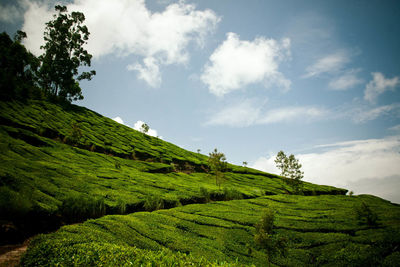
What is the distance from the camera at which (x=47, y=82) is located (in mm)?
58969

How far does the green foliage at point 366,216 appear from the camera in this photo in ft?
52.6

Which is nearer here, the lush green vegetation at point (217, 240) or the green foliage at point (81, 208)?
the lush green vegetation at point (217, 240)

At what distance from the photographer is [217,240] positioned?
14.2 metres

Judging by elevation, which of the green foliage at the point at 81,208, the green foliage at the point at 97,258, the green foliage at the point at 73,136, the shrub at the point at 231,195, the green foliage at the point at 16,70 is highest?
the green foliage at the point at 16,70

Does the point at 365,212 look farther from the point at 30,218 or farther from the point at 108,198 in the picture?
the point at 30,218

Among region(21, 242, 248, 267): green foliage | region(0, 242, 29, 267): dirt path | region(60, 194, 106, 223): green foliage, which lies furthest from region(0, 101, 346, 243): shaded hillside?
region(21, 242, 248, 267): green foliage

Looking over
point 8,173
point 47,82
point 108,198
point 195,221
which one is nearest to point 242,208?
point 195,221

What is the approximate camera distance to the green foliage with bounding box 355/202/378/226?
1605 cm

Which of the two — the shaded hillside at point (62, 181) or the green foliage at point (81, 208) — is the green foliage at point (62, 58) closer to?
the shaded hillside at point (62, 181)

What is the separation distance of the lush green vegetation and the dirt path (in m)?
1.43

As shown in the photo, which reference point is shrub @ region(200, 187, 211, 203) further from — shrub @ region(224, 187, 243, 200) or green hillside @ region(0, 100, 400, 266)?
shrub @ region(224, 187, 243, 200)

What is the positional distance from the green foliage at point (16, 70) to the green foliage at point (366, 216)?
63.3 meters

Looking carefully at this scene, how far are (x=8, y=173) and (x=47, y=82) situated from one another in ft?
197

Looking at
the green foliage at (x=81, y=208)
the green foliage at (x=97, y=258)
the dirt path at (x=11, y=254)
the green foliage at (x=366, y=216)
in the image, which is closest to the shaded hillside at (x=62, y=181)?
the green foliage at (x=81, y=208)
